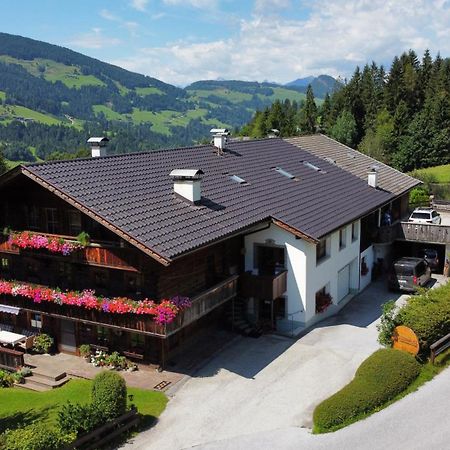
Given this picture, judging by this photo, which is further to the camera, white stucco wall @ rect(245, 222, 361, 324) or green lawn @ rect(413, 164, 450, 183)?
green lawn @ rect(413, 164, 450, 183)

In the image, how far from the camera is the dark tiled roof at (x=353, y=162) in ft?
119


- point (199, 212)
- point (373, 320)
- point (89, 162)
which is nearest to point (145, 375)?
point (199, 212)

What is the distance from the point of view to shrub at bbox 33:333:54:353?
2266 cm

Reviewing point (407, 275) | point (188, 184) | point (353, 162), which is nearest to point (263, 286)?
point (188, 184)

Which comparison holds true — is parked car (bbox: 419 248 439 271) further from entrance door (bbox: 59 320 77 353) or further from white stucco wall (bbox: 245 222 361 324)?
entrance door (bbox: 59 320 77 353)

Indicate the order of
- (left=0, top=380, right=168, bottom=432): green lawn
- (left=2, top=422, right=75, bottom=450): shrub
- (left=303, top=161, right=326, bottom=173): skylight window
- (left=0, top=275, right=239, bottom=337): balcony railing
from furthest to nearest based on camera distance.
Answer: (left=303, top=161, right=326, bottom=173): skylight window, (left=0, top=275, right=239, bottom=337): balcony railing, (left=0, top=380, right=168, bottom=432): green lawn, (left=2, top=422, right=75, bottom=450): shrub

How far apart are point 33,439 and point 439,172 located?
6568cm

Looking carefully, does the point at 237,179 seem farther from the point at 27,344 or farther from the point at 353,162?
the point at 353,162

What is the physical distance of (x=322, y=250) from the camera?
1011 inches

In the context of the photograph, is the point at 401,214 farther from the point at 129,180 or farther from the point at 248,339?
the point at 129,180

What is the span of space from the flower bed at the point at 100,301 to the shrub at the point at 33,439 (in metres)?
5.49

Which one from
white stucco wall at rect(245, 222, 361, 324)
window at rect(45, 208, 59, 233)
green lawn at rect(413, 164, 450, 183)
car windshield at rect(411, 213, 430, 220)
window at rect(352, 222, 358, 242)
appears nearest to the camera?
window at rect(45, 208, 59, 233)

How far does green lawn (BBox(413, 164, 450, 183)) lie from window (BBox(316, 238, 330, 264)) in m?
40.9

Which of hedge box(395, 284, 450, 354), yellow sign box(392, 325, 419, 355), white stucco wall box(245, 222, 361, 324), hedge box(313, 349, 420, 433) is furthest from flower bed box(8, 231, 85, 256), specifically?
hedge box(395, 284, 450, 354)
